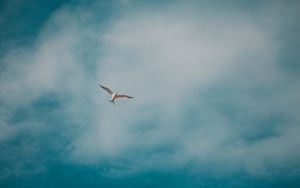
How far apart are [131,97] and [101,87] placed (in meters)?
4.95

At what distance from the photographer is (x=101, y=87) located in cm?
6156

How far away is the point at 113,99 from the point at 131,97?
9.33 feet

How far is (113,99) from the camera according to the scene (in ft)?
206

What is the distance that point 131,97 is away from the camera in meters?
62.7

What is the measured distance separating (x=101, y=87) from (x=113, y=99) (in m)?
2.83
